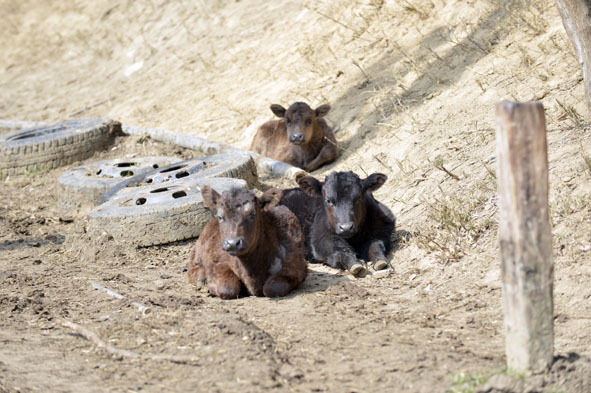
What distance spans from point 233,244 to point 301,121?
6773mm

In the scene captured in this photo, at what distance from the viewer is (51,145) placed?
1461cm

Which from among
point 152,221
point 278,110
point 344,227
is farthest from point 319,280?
point 278,110

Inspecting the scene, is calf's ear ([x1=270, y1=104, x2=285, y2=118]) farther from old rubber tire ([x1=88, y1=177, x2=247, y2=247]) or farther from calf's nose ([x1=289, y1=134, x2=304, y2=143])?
old rubber tire ([x1=88, y1=177, x2=247, y2=247])

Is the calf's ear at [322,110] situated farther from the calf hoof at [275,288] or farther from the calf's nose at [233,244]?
the calf's nose at [233,244]

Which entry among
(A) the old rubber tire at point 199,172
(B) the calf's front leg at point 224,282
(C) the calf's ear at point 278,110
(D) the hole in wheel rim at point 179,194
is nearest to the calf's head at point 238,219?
(B) the calf's front leg at point 224,282

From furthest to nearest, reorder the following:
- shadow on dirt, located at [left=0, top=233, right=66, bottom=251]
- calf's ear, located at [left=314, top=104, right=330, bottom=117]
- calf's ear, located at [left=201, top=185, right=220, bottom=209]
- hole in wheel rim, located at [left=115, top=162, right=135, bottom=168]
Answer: calf's ear, located at [left=314, top=104, right=330, bottom=117]
hole in wheel rim, located at [left=115, top=162, right=135, bottom=168]
shadow on dirt, located at [left=0, top=233, right=66, bottom=251]
calf's ear, located at [left=201, top=185, right=220, bottom=209]

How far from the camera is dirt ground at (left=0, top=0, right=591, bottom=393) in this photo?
18.6 feet

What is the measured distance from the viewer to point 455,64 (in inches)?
521

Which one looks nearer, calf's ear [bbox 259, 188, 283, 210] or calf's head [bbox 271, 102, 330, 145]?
calf's ear [bbox 259, 188, 283, 210]

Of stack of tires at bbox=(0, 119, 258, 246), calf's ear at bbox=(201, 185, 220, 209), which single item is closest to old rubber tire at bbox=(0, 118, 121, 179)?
stack of tires at bbox=(0, 119, 258, 246)

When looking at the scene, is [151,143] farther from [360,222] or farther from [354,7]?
[360,222]

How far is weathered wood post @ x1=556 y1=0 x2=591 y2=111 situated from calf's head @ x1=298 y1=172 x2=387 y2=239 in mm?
2543

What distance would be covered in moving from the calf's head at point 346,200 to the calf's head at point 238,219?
1073 millimetres

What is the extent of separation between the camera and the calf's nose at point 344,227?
333 inches
